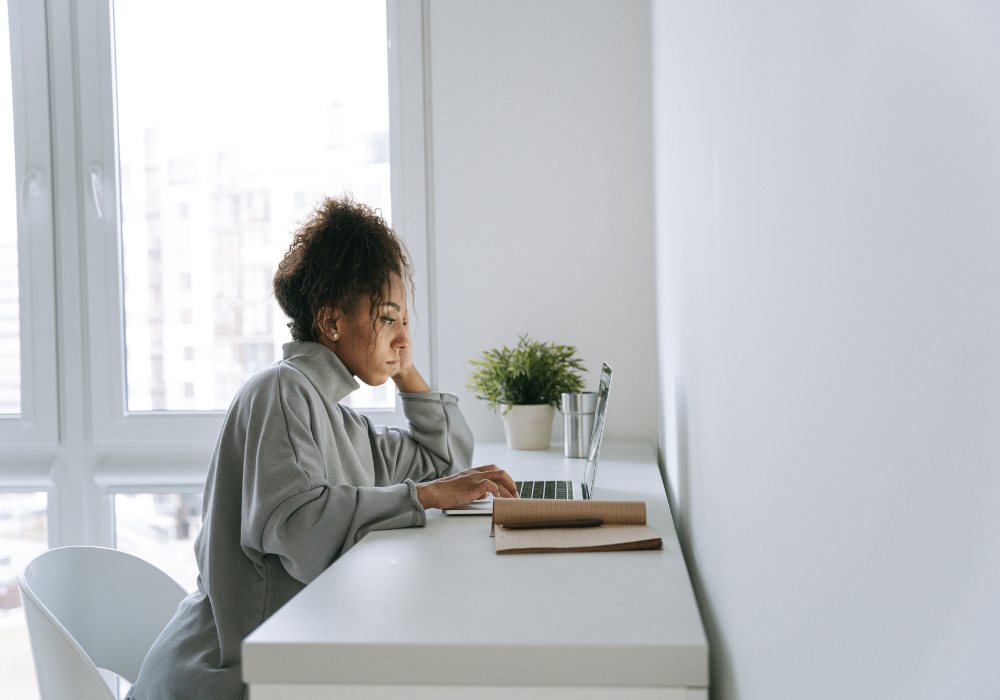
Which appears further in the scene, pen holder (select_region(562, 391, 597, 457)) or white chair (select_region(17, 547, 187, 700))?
pen holder (select_region(562, 391, 597, 457))

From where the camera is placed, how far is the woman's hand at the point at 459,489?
1.00m

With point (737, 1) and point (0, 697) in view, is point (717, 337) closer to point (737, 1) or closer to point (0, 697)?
point (737, 1)

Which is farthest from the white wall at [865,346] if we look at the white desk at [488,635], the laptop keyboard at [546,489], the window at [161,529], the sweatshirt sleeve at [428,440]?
the window at [161,529]

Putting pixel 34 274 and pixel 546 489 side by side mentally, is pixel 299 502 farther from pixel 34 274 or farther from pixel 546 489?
pixel 34 274

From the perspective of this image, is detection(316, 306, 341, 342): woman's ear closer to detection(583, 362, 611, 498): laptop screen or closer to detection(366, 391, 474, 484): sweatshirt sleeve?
detection(366, 391, 474, 484): sweatshirt sleeve

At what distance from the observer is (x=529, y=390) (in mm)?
1686

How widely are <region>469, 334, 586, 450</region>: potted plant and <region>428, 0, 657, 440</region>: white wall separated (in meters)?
0.22

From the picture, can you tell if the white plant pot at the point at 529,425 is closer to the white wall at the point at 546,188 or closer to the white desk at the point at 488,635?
the white wall at the point at 546,188

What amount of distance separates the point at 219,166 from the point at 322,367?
129 centimetres

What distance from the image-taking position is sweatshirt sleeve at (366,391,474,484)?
1286 millimetres

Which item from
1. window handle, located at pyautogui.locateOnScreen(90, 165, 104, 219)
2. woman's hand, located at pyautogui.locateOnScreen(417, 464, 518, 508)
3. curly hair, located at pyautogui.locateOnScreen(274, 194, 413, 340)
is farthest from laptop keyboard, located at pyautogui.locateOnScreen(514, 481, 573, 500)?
window handle, located at pyautogui.locateOnScreen(90, 165, 104, 219)

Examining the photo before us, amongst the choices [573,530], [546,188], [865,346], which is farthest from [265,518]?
[546,188]

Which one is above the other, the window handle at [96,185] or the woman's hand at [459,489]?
the window handle at [96,185]

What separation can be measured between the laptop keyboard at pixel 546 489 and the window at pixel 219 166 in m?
0.90
